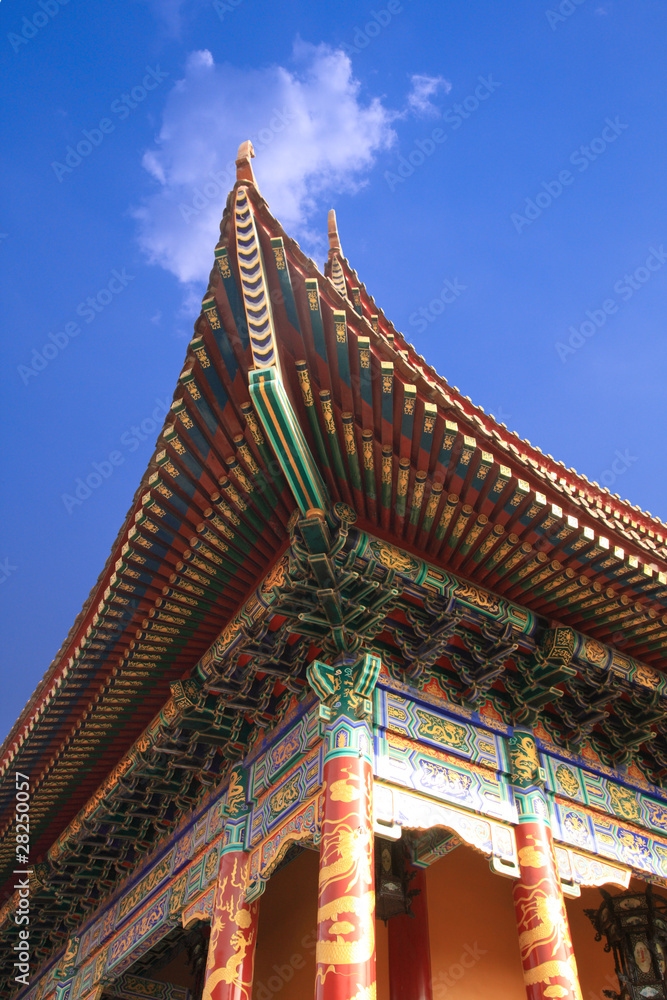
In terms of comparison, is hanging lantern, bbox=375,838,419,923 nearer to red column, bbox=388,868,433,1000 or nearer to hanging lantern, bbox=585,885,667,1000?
red column, bbox=388,868,433,1000

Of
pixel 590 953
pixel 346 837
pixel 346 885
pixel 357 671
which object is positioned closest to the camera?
pixel 346 885

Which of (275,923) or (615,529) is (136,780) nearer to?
(275,923)

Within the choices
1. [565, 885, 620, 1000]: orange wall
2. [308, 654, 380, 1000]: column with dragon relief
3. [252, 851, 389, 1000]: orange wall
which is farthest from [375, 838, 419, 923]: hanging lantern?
[308, 654, 380, 1000]: column with dragon relief

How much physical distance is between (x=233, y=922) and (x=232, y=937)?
0.10 metres

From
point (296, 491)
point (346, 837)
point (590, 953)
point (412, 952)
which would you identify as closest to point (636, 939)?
point (590, 953)

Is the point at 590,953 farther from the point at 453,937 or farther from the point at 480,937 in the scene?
the point at 453,937

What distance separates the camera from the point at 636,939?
827 cm

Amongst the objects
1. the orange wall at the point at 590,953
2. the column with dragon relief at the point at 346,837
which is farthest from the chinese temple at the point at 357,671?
the orange wall at the point at 590,953

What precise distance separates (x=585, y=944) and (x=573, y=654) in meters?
4.53

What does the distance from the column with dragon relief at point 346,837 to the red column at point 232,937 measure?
4.51ft

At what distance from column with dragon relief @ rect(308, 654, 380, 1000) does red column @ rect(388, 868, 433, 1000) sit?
10.4 feet

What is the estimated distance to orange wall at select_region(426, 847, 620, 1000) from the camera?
769 centimetres

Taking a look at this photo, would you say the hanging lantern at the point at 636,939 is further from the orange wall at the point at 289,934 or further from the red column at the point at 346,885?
the red column at the point at 346,885

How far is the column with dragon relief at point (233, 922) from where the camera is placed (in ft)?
19.1
